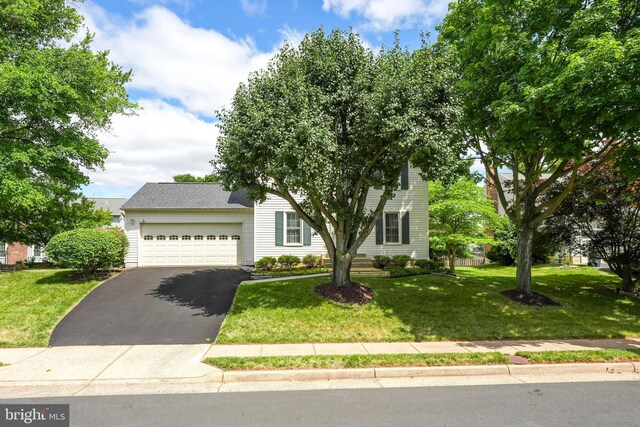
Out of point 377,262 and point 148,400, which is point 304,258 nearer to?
point 377,262

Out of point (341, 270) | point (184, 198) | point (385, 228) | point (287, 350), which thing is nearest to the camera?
point (287, 350)

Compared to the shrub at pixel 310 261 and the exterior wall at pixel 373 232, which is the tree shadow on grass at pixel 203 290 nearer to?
the exterior wall at pixel 373 232

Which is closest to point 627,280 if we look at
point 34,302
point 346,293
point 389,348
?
point 346,293

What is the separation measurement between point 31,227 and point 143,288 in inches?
312

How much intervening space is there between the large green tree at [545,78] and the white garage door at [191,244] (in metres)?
12.5

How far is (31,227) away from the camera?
51.1 feet

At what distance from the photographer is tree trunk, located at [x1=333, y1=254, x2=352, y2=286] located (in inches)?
430

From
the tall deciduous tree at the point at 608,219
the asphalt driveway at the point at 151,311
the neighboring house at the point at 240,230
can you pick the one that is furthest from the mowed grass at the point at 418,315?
the neighboring house at the point at 240,230

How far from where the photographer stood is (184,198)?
714 inches

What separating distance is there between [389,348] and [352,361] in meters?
1.38

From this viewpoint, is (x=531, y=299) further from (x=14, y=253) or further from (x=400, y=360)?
(x=14, y=253)

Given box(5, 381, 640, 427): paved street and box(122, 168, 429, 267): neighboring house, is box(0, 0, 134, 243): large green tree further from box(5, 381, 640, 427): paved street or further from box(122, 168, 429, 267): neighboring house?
box(5, 381, 640, 427): paved street

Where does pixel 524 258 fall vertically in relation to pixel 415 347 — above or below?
above

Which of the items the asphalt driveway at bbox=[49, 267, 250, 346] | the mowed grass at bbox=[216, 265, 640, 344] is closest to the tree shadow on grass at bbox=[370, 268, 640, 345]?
the mowed grass at bbox=[216, 265, 640, 344]
